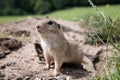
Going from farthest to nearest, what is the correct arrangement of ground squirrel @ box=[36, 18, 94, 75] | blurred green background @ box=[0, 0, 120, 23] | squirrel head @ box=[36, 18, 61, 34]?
blurred green background @ box=[0, 0, 120, 23], ground squirrel @ box=[36, 18, 94, 75], squirrel head @ box=[36, 18, 61, 34]

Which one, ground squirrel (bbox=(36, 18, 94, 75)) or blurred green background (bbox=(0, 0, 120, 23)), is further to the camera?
blurred green background (bbox=(0, 0, 120, 23))

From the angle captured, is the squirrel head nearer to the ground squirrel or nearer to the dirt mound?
the ground squirrel

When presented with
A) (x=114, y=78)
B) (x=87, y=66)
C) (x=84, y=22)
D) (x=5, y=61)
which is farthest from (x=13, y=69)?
(x=84, y=22)

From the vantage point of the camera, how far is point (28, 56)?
7.19 metres

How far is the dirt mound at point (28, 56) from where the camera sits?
613cm

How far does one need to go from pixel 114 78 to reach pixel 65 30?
A: 17.5 ft

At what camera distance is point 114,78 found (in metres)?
4.68

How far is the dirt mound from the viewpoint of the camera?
6129 millimetres

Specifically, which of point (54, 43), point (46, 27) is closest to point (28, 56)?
point (54, 43)

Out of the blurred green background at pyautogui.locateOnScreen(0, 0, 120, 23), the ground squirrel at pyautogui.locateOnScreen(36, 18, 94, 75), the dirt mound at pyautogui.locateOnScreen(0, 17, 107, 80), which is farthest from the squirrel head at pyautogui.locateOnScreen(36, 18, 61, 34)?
the blurred green background at pyautogui.locateOnScreen(0, 0, 120, 23)

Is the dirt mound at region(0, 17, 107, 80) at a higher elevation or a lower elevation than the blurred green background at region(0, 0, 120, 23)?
lower

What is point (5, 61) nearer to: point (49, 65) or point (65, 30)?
point (49, 65)

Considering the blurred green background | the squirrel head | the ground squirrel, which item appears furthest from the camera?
the blurred green background

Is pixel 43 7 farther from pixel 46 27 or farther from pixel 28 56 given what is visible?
pixel 46 27
